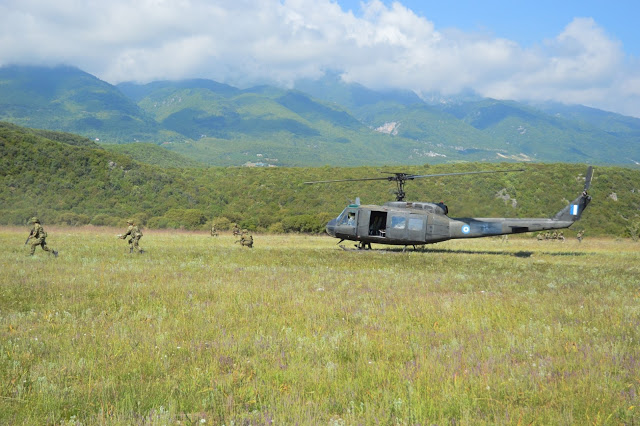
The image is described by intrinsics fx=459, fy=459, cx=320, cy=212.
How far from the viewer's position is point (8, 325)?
26.2 feet

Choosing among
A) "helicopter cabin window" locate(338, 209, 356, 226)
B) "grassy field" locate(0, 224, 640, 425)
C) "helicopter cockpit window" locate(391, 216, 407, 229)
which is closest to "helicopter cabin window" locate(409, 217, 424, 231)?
"helicopter cockpit window" locate(391, 216, 407, 229)

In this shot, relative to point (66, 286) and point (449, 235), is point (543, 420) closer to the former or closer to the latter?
point (66, 286)

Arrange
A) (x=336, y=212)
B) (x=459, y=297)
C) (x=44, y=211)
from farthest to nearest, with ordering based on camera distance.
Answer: (x=336, y=212)
(x=44, y=211)
(x=459, y=297)

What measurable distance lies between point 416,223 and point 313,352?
17.4 meters

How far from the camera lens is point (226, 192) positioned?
238ft

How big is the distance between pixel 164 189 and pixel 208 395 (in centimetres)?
6716

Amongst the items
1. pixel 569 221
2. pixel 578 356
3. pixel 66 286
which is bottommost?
pixel 66 286

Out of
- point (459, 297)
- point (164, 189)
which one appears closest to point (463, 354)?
point (459, 297)

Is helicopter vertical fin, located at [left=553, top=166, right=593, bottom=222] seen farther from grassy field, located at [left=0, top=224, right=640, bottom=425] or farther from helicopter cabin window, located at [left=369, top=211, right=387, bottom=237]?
grassy field, located at [left=0, top=224, right=640, bottom=425]

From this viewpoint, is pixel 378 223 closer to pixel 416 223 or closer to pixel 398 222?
pixel 398 222

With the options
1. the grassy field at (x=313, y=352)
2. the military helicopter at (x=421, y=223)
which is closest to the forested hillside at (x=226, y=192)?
the military helicopter at (x=421, y=223)

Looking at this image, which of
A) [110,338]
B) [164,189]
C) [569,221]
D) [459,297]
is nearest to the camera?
→ [110,338]

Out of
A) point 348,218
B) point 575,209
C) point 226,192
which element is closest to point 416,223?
point 348,218

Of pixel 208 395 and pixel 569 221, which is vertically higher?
pixel 569 221
